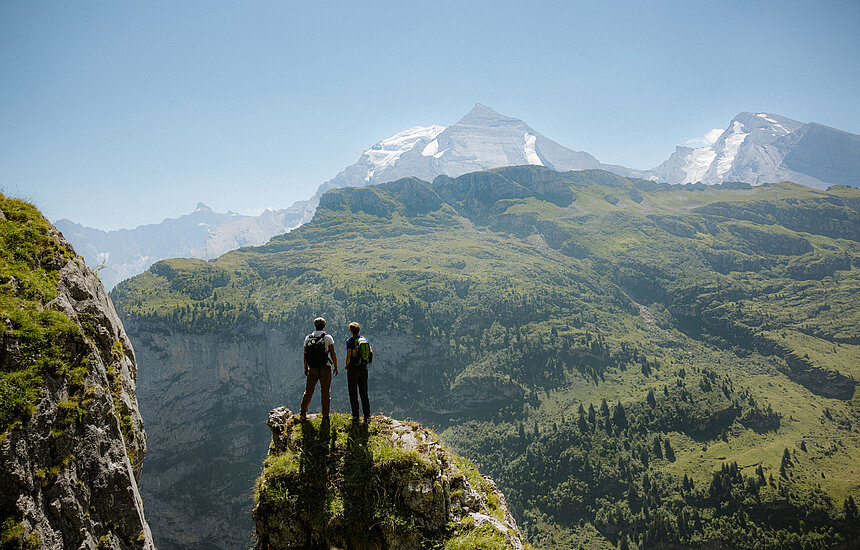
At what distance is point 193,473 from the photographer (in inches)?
5620

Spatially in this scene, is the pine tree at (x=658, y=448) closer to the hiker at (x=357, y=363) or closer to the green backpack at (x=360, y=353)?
the hiker at (x=357, y=363)

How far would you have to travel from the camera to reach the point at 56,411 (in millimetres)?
9398

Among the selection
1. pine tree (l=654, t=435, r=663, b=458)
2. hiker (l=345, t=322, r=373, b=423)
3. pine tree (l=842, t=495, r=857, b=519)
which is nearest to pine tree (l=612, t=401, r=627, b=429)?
pine tree (l=654, t=435, r=663, b=458)

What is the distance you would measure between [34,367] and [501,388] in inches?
7629

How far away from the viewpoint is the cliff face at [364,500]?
1048 cm

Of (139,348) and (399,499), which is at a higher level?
(399,499)

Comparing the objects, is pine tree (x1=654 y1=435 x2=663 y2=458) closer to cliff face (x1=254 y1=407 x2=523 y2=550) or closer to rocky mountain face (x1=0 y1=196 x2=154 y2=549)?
cliff face (x1=254 y1=407 x2=523 y2=550)

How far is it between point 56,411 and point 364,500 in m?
8.28

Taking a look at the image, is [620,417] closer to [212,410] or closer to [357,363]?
[357,363]

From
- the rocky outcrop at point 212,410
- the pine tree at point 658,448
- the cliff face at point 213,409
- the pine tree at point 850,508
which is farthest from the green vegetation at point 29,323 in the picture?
the pine tree at point 658,448

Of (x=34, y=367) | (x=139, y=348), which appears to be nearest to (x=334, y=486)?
(x=34, y=367)

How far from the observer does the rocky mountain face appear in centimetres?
824

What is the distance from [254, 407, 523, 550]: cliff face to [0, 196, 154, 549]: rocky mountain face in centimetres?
403

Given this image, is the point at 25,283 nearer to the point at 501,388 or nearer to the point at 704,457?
the point at 704,457
